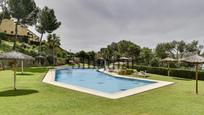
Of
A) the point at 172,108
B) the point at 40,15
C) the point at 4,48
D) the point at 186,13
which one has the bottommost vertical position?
the point at 172,108

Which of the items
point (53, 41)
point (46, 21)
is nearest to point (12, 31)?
point (46, 21)

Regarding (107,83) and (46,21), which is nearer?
(107,83)

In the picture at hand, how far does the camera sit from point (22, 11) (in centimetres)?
3797

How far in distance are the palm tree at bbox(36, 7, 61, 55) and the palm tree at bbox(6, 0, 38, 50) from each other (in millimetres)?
4262

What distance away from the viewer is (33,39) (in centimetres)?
5925

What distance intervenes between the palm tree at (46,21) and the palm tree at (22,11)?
4.26 m

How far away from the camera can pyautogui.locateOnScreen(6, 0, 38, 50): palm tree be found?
123 feet

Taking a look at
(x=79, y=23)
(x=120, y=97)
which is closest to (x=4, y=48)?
(x=79, y=23)

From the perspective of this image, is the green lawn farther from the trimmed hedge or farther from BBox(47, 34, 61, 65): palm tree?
BBox(47, 34, 61, 65): palm tree

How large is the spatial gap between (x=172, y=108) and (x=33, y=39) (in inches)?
2212

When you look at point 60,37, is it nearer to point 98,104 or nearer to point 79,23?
point 79,23

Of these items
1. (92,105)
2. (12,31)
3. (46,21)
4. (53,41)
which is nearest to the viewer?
(92,105)

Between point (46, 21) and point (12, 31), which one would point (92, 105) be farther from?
point (12, 31)

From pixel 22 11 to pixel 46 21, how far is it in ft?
31.8
